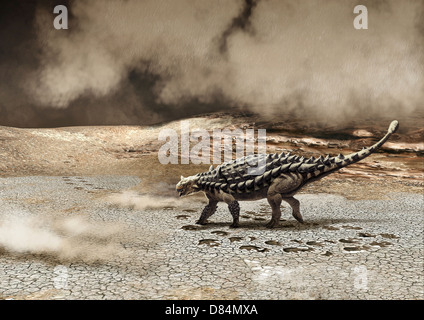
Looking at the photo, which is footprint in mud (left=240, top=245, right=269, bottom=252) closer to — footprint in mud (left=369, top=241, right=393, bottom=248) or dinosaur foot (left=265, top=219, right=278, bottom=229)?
dinosaur foot (left=265, top=219, right=278, bottom=229)

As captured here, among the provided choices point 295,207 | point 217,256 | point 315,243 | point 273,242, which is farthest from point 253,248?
point 295,207

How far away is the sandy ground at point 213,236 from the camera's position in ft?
13.8

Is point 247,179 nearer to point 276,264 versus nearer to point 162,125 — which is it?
point 276,264

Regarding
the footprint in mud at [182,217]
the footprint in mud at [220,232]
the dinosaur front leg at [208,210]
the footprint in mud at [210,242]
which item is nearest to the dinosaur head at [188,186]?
the dinosaur front leg at [208,210]

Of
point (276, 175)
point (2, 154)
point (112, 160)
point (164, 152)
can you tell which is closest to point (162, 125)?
point (164, 152)

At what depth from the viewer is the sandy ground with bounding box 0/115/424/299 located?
4.21 metres

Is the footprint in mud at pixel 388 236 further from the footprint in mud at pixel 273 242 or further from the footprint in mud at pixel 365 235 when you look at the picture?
the footprint in mud at pixel 273 242

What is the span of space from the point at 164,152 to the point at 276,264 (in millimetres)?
9575

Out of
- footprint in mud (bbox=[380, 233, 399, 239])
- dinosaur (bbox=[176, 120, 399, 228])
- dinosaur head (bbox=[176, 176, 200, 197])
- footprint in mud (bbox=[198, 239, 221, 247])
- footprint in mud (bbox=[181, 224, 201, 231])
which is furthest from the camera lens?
dinosaur head (bbox=[176, 176, 200, 197])

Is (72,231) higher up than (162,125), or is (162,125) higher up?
(162,125)

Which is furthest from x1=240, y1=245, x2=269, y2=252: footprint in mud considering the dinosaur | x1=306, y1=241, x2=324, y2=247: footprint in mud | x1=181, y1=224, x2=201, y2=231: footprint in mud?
x1=181, y1=224, x2=201, y2=231: footprint in mud

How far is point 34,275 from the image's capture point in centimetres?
446

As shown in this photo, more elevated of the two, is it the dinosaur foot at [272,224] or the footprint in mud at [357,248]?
the dinosaur foot at [272,224]

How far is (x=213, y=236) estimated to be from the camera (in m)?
6.01
